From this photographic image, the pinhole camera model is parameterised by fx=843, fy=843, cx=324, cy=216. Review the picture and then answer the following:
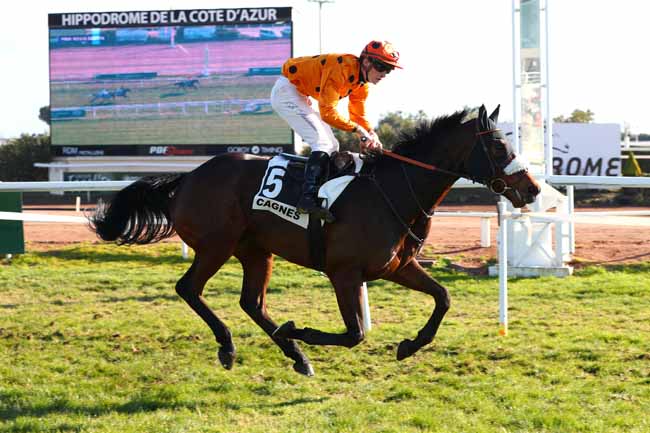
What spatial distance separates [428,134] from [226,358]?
1926 millimetres

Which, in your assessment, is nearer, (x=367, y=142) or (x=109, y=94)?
(x=367, y=142)

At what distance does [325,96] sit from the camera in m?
5.14

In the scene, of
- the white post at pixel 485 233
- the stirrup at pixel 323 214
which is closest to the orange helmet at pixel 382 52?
the stirrup at pixel 323 214

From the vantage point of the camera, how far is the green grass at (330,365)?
4617 millimetres

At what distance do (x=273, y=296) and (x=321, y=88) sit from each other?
3.73 metres

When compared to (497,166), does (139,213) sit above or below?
below

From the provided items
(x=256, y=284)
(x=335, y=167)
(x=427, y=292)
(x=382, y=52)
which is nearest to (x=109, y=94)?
(x=256, y=284)

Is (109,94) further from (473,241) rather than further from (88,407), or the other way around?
(88,407)

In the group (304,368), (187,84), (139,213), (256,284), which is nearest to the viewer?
(304,368)

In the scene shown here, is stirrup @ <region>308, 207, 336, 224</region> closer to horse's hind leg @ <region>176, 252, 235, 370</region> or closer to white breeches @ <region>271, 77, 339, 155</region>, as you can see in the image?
white breeches @ <region>271, 77, 339, 155</region>

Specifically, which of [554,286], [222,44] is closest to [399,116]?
[222,44]

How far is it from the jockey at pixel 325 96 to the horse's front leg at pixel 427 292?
2.28ft

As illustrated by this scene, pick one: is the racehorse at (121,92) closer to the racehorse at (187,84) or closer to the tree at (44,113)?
the racehorse at (187,84)

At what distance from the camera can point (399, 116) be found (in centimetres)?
3875
